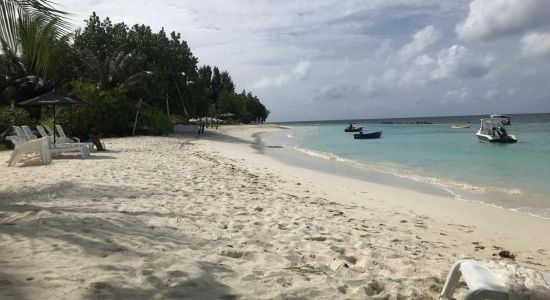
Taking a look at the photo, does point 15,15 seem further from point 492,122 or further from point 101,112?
point 492,122

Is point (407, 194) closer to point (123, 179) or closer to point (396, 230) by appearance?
point (396, 230)

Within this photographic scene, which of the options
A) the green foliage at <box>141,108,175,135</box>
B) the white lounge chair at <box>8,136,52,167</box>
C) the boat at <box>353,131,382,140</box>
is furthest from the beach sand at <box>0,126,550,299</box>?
the boat at <box>353,131,382,140</box>

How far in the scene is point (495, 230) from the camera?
680 centimetres

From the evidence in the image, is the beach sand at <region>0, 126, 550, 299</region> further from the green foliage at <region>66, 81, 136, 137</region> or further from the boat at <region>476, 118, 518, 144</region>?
the boat at <region>476, 118, 518, 144</region>

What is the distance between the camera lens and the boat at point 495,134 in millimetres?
31188

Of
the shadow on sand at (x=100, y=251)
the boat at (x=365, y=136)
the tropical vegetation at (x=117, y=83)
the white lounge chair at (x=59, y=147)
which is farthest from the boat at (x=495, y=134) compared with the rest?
the shadow on sand at (x=100, y=251)

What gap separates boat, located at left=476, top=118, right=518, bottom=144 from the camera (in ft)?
102

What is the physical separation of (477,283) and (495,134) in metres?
32.2

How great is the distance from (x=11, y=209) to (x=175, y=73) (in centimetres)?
2927

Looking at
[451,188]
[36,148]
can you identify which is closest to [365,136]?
[451,188]

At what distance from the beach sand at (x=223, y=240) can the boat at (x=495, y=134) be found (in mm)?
25114

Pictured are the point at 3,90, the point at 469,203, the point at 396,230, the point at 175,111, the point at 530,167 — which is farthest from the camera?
the point at 175,111

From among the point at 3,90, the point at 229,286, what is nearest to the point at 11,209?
the point at 229,286

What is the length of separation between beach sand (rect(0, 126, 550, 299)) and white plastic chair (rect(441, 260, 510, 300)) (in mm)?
194
